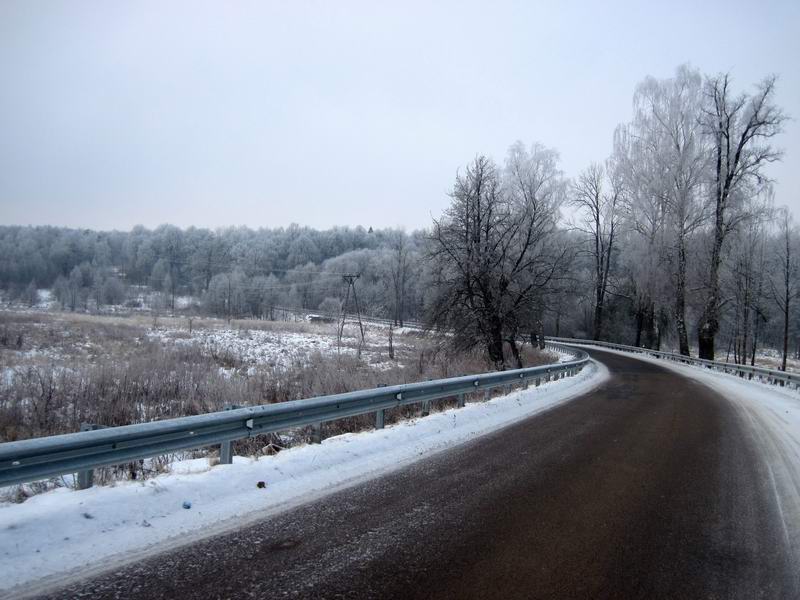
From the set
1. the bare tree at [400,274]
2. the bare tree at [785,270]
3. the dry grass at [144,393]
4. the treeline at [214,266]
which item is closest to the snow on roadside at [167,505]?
the dry grass at [144,393]

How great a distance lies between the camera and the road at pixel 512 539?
3.42 metres

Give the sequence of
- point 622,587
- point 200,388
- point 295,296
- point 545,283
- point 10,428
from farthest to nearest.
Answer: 1. point 295,296
2. point 545,283
3. point 200,388
4. point 10,428
5. point 622,587

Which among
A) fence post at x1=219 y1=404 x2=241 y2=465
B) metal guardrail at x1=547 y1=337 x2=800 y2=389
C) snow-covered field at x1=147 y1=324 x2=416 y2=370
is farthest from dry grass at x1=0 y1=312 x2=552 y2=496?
metal guardrail at x1=547 y1=337 x2=800 y2=389

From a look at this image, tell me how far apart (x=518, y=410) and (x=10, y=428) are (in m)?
10.1

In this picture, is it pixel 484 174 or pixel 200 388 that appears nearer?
pixel 200 388

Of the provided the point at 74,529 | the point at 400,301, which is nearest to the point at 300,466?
the point at 74,529

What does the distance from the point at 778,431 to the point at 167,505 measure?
1135 cm

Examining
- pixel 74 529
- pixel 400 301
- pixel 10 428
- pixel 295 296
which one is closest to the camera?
pixel 74 529

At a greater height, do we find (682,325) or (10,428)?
(682,325)

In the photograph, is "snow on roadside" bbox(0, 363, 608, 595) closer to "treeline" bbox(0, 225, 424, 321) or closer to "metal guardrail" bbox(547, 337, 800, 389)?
"metal guardrail" bbox(547, 337, 800, 389)

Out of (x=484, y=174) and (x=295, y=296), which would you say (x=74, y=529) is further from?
(x=295, y=296)

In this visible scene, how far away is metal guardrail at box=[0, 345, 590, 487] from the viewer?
4.08 meters

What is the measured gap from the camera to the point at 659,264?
1307 inches

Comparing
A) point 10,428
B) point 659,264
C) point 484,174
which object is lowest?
point 10,428
